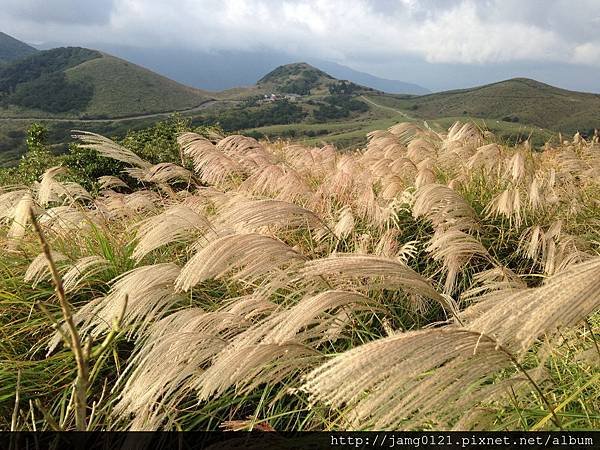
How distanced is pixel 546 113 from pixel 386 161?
87473 mm

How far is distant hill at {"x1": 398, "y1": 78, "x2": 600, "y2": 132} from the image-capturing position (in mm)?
74750

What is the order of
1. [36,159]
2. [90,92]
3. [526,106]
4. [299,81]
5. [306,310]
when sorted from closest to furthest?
1. [306,310]
2. [36,159]
3. [526,106]
4. [90,92]
5. [299,81]

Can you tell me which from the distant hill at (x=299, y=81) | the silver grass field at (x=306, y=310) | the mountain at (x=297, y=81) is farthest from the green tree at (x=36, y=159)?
the mountain at (x=297, y=81)

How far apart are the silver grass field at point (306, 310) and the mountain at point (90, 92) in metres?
113

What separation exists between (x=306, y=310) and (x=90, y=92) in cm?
13614

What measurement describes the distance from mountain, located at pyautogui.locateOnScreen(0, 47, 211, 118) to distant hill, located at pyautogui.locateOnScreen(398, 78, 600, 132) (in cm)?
6396

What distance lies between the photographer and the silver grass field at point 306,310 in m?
1.13

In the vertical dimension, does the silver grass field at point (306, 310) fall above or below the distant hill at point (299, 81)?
below

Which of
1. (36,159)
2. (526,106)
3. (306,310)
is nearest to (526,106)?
(526,106)

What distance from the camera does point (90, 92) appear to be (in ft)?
399

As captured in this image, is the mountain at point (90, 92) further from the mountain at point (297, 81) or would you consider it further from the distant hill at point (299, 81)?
the distant hill at point (299, 81)

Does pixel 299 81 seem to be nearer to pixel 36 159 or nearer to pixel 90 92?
pixel 90 92

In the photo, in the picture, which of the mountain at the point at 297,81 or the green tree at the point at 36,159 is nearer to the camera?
the green tree at the point at 36,159

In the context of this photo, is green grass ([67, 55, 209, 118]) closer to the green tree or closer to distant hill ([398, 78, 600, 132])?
distant hill ([398, 78, 600, 132])
